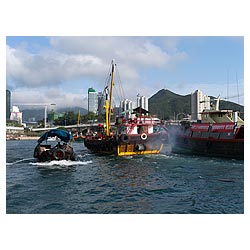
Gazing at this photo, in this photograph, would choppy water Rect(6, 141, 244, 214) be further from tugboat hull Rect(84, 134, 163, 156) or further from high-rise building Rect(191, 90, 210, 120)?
high-rise building Rect(191, 90, 210, 120)

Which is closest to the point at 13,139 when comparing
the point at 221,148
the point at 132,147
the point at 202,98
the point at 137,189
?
the point at 202,98

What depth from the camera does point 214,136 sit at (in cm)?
1947

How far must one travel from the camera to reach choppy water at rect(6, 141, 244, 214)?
709 cm

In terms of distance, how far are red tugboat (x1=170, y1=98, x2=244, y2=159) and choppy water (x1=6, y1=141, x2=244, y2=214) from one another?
3.59 meters

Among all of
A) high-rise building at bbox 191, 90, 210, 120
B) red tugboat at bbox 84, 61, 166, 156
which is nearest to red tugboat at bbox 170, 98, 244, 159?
red tugboat at bbox 84, 61, 166, 156

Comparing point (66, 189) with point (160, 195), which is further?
point (66, 189)

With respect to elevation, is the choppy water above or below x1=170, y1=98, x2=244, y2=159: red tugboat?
below

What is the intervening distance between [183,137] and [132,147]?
19.6ft

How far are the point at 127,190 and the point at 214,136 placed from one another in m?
12.2

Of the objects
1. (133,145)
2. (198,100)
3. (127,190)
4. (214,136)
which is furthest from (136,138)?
(198,100)

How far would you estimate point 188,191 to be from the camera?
29.2 ft

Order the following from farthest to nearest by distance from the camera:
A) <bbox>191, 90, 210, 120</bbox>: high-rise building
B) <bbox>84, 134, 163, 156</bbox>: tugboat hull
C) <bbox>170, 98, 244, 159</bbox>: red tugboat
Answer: <bbox>191, 90, 210, 120</bbox>: high-rise building → <bbox>84, 134, 163, 156</bbox>: tugboat hull → <bbox>170, 98, 244, 159</bbox>: red tugboat

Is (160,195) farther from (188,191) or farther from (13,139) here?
(13,139)

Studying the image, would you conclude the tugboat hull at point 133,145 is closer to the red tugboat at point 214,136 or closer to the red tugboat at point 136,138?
the red tugboat at point 136,138
